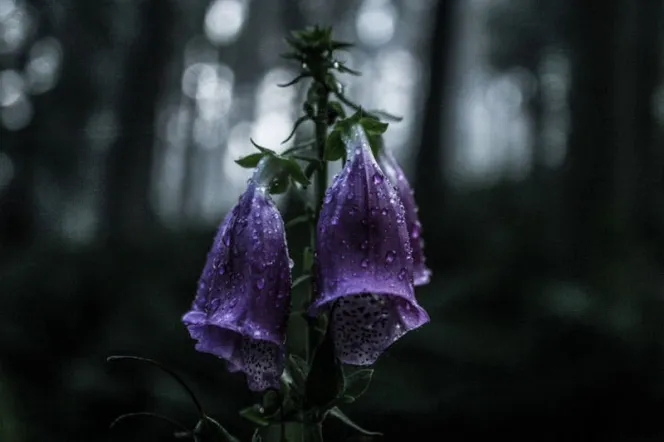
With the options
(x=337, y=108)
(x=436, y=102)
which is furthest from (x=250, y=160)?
(x=436, y=102)

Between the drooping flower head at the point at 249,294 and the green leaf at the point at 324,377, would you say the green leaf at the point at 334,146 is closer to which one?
the drooping flower head at the point at 249,294

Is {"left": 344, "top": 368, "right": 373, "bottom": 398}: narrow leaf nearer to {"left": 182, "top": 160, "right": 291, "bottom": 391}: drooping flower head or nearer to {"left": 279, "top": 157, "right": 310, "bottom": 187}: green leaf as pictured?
{"left": 182, "top": 160, "right": 291, "bottom": 391}: drooping flower head

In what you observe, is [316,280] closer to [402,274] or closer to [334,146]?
[402,274]

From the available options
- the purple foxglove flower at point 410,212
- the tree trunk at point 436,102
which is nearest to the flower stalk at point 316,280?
the purple foxglove flower at point 410,212

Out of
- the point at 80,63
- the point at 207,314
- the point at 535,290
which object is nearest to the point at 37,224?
the point at 80,63

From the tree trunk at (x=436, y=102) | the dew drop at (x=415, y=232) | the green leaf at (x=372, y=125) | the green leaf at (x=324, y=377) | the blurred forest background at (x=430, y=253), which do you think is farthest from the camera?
the tree trunk at (x=436, y=102)

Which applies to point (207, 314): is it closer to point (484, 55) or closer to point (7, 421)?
point (7, 421)

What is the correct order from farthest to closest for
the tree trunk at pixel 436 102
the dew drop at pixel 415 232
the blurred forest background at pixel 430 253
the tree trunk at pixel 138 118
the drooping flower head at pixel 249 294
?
the tree trunk at pixel 138 118
the tree trunk at pixel 436 102
the blurred forest background at pixel 430 253
the dew drop at pixel 415 232
the drooping flower head at pixel 249 294
